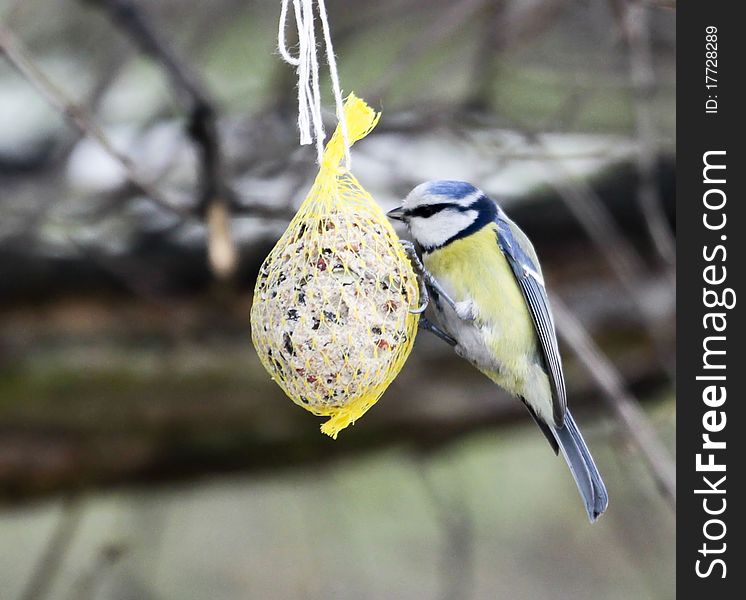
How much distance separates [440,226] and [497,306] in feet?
0.63

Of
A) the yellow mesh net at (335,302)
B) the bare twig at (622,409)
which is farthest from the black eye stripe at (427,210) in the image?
the bare twig at (622,409)

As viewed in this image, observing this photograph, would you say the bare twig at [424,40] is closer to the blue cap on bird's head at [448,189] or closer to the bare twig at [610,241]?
the bare twig at [610,241]

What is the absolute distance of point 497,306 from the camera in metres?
1.75

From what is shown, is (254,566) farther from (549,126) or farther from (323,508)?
(549,126)

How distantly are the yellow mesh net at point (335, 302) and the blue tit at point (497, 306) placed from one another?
17 centimetres

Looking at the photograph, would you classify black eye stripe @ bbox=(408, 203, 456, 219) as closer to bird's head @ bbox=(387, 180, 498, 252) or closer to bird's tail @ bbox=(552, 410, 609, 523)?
bird's head @ bbox=(387, 180, 498, 252)

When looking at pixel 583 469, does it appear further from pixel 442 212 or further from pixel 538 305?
pixel 442 212

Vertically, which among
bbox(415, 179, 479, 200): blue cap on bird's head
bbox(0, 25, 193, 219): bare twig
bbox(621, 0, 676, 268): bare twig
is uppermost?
bbox(621, 0, 676, 268): bare twig

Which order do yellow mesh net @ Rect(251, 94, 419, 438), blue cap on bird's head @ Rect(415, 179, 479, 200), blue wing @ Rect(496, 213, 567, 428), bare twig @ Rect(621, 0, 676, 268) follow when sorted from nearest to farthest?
1. yellow mesh net @ Rect(251, 94, 419, 438)
2. blue cap on bird's head @ Rect(415, 179, 479, 200)
3. blue wing @ Rect(496, 213, 567, 428)
4. bare twig @ Rect(621, 0, 676, 268)

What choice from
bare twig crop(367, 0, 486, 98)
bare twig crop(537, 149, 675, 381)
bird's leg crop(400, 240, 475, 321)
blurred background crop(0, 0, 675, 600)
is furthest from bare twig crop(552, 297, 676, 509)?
bare twig crop(367, 0, 486, 98)

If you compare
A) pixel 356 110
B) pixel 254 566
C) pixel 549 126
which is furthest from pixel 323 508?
pixel 356 110

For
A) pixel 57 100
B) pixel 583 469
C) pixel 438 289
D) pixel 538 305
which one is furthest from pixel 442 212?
pixel 57 100

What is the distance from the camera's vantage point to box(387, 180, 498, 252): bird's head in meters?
1.62

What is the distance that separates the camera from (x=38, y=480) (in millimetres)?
2648
